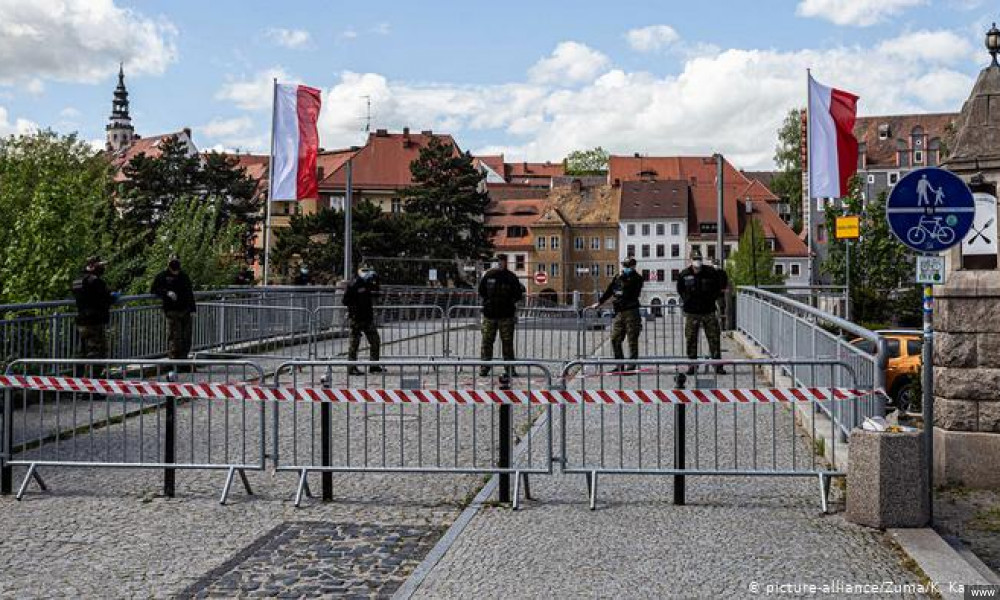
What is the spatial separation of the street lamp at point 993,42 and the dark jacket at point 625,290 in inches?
331

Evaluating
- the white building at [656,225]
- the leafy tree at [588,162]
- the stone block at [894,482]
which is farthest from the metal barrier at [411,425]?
the leafy tree at [588,162]

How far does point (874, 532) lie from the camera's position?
7.83 metres

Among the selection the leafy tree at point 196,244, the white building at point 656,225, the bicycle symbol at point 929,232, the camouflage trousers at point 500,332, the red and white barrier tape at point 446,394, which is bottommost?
the red and white barrier tape at point 446,394

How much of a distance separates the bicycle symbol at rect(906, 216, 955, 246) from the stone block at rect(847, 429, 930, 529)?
1.45 metres

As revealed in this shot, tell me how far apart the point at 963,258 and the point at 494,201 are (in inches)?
4915

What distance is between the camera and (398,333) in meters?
23.0

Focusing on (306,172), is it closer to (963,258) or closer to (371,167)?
(963,258)

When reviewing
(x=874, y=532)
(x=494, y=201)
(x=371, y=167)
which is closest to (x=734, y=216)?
(x=494, y=201)

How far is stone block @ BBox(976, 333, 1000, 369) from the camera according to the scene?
9.79 meters

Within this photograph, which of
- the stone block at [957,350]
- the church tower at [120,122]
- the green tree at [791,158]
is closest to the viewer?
the stone block at [957,350]

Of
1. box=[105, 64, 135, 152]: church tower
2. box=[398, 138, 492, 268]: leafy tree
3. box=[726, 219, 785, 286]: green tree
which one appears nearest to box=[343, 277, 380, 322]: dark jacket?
box=[398, 138, 492, 268]: leafy tree

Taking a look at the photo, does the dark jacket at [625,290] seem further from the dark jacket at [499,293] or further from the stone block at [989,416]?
the stone block at [989,416]

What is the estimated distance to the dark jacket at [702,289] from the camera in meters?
17.3

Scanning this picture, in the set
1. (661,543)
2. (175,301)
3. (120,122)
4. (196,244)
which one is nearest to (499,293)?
(175,301)
